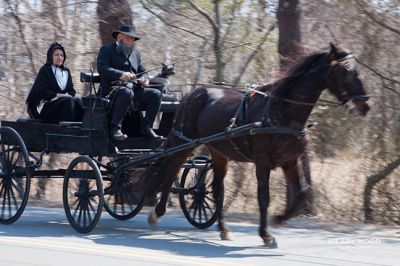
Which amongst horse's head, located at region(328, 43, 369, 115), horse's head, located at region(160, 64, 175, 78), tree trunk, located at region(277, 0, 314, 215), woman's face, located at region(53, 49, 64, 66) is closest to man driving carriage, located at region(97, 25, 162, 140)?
horse's head, located at region(160, 64, 175, 78)

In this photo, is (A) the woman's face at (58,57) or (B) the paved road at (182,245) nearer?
(B) the paved road at (182,245)

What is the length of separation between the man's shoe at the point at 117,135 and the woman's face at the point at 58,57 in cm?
162

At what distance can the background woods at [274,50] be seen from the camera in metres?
13.8

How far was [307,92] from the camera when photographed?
966cm

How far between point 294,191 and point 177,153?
5.83 ft

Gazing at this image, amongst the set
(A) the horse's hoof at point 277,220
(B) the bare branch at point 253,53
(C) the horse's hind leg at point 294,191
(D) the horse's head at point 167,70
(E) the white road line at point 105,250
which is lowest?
(E) the white road line at point 105,250

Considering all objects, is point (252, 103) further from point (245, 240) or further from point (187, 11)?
point (187, 11)

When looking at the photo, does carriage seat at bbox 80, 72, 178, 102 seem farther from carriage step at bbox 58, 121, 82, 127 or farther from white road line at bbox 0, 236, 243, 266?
white road line at bbox 0, 236, 243, 266

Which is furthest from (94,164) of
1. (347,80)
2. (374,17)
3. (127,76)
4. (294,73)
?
(374,17)

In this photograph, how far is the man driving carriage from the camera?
433 inches

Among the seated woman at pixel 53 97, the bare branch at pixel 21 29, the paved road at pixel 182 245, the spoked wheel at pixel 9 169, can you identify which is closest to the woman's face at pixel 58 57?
the seated woman at pixel 53 97

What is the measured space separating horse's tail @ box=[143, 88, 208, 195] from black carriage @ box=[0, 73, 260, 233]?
0.14m

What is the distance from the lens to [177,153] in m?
11.0

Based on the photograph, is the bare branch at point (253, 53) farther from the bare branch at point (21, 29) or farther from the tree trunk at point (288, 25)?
the bare branch at point (21, 29)
